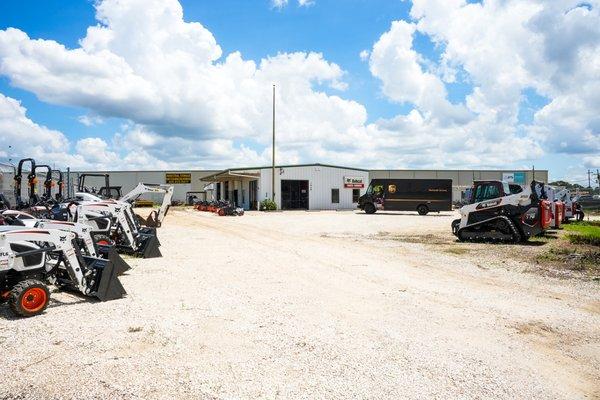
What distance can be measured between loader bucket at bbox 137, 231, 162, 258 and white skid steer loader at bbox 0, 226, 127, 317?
3.75m

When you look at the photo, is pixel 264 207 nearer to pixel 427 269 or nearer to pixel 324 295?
pixel 427 269

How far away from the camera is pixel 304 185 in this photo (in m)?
40.5

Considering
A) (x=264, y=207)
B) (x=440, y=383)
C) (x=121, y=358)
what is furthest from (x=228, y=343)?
(x=264, y=207)

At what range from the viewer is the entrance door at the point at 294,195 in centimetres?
3978

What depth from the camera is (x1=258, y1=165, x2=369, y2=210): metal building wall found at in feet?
128

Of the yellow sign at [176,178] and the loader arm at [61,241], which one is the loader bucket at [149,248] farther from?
the yellow sign at [176,178]

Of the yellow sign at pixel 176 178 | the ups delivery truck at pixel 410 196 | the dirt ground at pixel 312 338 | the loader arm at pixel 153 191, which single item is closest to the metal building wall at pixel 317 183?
the ups delivery truck at pixel 410 196

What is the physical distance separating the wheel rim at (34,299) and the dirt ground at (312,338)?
24 cm

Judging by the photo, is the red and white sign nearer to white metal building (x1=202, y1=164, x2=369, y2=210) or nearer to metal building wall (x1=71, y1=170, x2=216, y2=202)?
white metal building (x1=202, y1=164, x2=369, y2=210)

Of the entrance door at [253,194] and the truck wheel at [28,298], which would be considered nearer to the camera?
the truck wheel at [28,298]

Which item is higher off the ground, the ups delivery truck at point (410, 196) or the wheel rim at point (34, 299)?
the ups delivery truck at point (410, 196)

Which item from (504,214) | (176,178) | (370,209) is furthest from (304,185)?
(504,214)

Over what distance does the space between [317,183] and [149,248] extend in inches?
1186

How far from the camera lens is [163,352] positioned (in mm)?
4652
